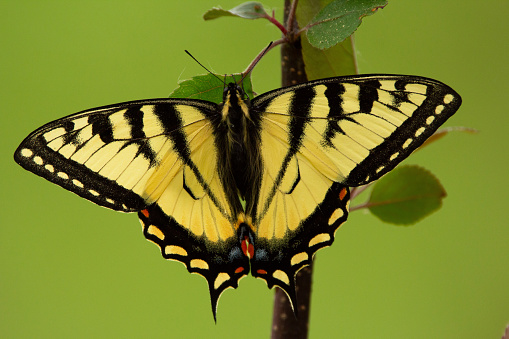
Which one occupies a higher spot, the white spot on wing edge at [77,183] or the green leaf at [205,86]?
the green leaf at [205,86]

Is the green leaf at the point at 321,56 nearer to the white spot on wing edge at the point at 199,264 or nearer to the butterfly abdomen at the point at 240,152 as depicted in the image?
the butterfly abdomen at the point at 240,152

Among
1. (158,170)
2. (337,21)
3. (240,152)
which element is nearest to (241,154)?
(240,152)

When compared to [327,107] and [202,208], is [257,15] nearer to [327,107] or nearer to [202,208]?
[327,107]

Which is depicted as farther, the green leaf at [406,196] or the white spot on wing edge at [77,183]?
the green leaf at [406,196]

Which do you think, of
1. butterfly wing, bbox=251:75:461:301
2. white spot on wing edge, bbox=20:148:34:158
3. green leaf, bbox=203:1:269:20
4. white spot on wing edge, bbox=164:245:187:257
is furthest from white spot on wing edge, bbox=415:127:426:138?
white spot on wing edge, bbox=20:148:34:158

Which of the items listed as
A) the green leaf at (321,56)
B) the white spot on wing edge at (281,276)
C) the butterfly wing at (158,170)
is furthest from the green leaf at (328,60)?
the white spot on wing edge at (281,276)

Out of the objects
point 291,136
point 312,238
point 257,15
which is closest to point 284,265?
point 312,238

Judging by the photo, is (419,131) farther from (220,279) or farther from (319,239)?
(220,279)
